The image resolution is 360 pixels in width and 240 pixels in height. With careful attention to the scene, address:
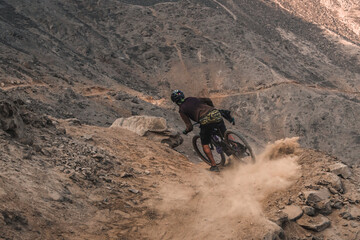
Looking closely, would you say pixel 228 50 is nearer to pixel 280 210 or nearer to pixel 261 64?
pixel 261 64

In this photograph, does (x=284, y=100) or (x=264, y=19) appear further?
(x=264, y=19)

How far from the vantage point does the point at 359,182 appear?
6348 mm

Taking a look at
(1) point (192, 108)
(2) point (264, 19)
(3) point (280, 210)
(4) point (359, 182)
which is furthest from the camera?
(2) point (264, 19)

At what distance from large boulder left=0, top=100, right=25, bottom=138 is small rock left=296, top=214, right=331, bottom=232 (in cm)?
526

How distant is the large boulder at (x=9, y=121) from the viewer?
6.55 meters

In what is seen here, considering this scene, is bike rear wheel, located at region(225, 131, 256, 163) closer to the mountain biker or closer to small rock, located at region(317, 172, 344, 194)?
the mountain biker

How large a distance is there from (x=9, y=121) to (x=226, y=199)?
14.1 feet

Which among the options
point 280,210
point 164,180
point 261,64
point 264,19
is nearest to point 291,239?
point 280,210

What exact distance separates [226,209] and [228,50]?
36006 mm

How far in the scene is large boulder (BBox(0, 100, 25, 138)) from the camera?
6551 mm

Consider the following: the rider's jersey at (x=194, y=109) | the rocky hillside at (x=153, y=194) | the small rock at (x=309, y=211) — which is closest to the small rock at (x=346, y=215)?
the rocky hillside at (x=153, y=194)

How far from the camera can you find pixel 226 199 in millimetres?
6336

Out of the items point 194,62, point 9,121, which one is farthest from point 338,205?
point 194,62

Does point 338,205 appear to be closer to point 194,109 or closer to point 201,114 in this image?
point 201,114
